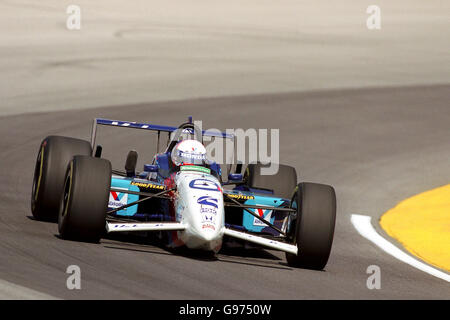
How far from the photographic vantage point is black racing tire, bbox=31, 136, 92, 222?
11.5 metres

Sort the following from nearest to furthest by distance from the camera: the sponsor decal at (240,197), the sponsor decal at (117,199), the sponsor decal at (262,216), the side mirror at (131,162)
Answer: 1. the sponsor decal at (240,197)
2. the sponsor decal at (117,199)
3. the sponsor decal at (262,216)
4. the side mirror at (131,162)

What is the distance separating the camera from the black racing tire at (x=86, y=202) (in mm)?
10055

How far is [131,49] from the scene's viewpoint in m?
A: 31.7

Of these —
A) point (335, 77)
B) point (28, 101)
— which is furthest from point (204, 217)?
point (335, 77)

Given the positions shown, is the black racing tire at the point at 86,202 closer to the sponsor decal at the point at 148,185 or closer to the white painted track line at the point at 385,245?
the sponsor decal at the point at 148,185

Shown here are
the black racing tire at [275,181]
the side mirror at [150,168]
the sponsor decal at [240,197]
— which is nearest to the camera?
the sponsor decal at [240,197]

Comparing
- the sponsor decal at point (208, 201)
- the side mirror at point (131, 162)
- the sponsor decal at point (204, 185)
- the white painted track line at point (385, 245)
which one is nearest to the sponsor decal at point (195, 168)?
the sponsor decal at point (204, 185)

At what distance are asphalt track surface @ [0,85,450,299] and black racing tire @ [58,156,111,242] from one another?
160 millimetres

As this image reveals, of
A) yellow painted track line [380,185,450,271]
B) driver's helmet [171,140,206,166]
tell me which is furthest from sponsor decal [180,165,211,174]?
yellow painted track line [380,185,450,271]

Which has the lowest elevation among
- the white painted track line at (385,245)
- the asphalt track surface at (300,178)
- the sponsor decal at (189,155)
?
the white painted track line at (385,245)

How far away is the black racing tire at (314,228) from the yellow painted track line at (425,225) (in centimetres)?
205

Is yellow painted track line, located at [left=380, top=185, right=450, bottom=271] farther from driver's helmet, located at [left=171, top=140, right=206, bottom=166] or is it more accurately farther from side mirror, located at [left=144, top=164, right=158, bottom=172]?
side mirror, located at [left=144, top=164, right=158, bottom=172]

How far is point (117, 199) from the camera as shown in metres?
11.4
